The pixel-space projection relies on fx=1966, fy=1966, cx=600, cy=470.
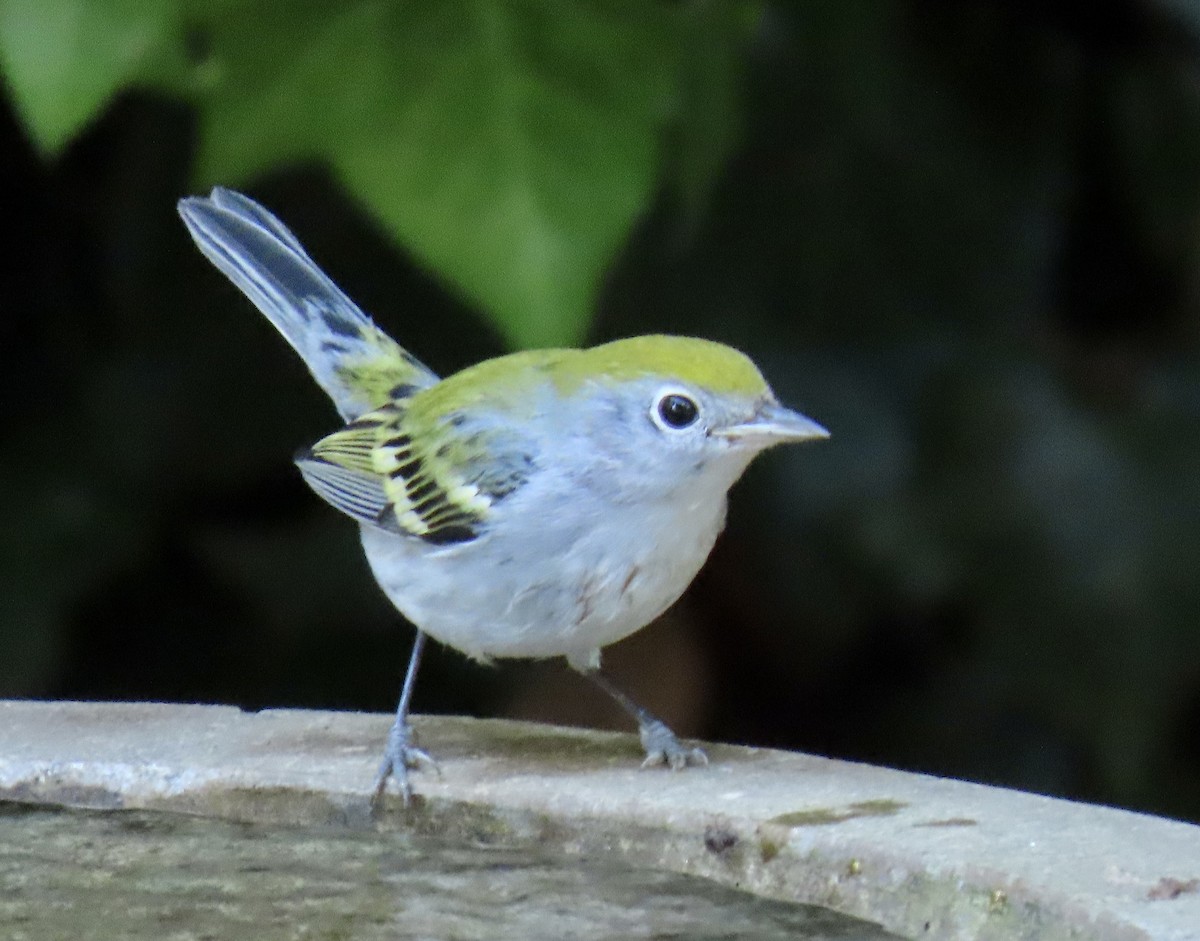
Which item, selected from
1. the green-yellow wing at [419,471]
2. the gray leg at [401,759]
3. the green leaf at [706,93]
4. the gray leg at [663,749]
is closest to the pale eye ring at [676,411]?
the green-yellow wing at [419,471]

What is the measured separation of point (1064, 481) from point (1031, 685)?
1.40 feet

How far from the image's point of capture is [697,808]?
7.89ft

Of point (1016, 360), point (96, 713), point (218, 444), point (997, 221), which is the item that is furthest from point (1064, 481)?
point (96, 713)

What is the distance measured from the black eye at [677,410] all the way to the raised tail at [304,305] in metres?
0.94

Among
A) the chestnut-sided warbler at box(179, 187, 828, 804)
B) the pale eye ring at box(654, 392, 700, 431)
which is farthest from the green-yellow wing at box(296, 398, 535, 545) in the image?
the pale eye ring at box(654, 392, 700, 431)

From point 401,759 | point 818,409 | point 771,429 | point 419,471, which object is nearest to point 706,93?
point 818,409

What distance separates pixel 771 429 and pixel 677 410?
16cm

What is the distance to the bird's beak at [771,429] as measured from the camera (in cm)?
271

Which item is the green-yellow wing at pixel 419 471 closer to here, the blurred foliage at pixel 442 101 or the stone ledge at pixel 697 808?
the blurred foliage at pixel 442 101

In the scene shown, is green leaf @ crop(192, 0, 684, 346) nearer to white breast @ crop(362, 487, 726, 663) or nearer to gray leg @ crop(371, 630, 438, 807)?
white breast @ crop(362, 487, 726, 663)

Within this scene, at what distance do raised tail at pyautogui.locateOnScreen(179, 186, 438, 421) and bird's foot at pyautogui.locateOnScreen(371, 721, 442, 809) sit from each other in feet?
3.34

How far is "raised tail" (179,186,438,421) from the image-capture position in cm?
367

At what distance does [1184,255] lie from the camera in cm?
465

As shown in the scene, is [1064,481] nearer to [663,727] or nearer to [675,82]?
[675,82]
